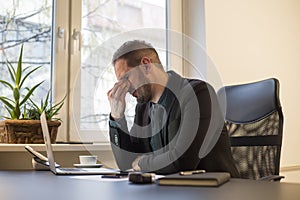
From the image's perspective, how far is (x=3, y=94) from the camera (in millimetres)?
2131

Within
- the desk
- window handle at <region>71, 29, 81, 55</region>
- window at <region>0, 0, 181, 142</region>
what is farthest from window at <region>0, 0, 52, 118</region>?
the desk

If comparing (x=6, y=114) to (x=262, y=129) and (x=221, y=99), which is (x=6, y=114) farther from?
(x=262, y=129)

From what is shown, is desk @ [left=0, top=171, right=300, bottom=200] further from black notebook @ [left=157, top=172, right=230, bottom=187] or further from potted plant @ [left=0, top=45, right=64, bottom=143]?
potted plant @ [left=0, top=45, right=64, bottom=143]

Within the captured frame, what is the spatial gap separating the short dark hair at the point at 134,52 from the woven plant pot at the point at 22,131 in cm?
53

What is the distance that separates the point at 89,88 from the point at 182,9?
91 centimetres

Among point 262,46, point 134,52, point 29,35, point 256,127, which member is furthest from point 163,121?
point 262,46

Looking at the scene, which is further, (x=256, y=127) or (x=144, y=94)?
(x=256, y=127)

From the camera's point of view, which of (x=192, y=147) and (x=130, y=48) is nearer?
(x=192, y=147)

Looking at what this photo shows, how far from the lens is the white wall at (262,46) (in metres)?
2.65

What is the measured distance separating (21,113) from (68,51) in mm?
496

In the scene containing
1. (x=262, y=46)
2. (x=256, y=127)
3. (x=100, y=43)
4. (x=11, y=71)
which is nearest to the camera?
(x=256, y=127)

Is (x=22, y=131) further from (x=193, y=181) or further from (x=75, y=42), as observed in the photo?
(x=193, y=181)

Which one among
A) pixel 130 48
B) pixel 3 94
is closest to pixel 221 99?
pixel 130 48

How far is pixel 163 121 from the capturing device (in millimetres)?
1705
